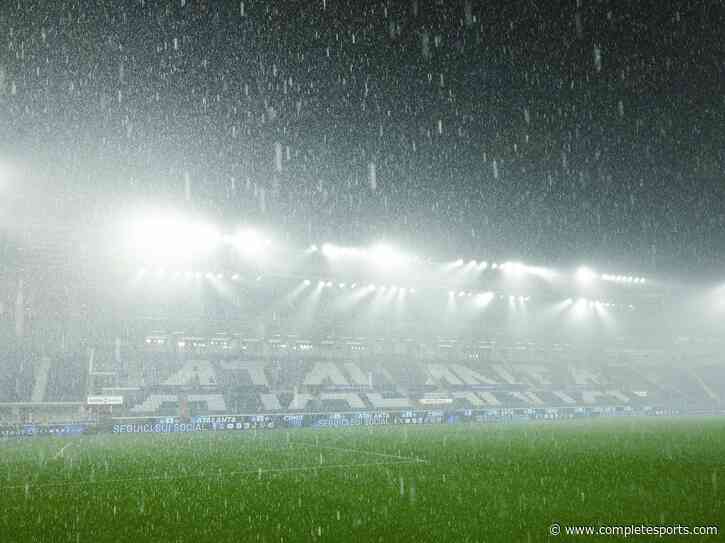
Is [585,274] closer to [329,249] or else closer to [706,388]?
[706,388]

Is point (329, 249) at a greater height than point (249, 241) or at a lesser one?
greater

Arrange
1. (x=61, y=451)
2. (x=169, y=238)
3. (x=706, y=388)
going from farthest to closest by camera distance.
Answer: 1. (x=706, y=388)
2. (x=169, y=238)
3. (x=61, y=451)

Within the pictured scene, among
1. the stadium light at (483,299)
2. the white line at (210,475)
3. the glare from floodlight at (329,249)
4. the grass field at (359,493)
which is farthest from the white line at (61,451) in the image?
the stadium light at (483,299)

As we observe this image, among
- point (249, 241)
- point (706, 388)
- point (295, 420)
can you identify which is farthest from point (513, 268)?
point (706, 388)

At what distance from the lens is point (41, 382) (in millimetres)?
40625

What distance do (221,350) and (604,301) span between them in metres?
43.6

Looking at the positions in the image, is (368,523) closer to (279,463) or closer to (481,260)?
(279,463)

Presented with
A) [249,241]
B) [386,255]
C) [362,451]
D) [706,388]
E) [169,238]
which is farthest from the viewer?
[706,388]

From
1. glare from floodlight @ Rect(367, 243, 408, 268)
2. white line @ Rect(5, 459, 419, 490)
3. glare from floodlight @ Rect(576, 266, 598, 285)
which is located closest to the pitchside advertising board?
glare from floodlight @ Rect(367, 243, 408, 268)

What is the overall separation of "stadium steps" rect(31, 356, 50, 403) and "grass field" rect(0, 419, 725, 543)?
2024 centimetres

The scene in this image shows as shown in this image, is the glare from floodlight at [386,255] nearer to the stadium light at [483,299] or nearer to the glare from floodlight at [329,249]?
the glare from floodlight at [329,249]

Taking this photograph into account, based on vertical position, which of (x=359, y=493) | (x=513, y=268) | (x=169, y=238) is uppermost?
(x=513, y=268)

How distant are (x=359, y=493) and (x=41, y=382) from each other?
36.2m

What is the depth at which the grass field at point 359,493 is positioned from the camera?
27.5 ft
